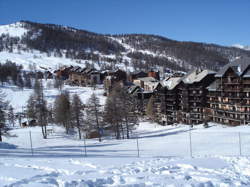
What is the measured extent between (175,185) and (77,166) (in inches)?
268

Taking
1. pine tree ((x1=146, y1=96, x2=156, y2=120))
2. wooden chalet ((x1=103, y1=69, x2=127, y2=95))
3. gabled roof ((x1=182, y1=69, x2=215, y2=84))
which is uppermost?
wooden chalet ((x1=103, y1=69, x2=127, y2=95))

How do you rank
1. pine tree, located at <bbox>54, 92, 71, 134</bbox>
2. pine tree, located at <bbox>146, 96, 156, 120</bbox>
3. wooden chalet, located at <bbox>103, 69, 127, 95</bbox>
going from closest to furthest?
pine tree, located at <bbox>54, 92, 71, 134</bbox> → pine tree, located at <bbox>146, 96, 156, 120</bbox> → wooden chalet, located at <bbox>103, 69, 127, 95</bbox>

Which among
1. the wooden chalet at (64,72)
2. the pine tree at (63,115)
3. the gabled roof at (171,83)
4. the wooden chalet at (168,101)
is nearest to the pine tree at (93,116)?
the pine tree at (63,115)

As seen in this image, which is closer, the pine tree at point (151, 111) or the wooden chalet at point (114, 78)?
the pine tree at point (151, 111)

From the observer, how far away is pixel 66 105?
57.2 metres

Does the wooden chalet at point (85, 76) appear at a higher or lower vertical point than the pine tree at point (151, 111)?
higher

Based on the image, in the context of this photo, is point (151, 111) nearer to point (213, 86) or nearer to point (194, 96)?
point (194, 96)

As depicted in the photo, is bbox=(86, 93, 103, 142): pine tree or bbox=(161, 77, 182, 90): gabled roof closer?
bbox=(86, 93, 103, 142): pine tree

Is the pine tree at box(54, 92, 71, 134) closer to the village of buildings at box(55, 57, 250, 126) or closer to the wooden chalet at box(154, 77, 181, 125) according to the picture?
the wooden chalet at box(154, 77, 181, 125)

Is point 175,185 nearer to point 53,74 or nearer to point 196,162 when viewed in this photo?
point 196,162

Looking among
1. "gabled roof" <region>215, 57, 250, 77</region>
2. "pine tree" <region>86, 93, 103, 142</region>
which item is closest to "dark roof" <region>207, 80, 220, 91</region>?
"gabled roof" <region>215, 57, 250, 77</region>

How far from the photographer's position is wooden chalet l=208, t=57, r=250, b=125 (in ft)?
158

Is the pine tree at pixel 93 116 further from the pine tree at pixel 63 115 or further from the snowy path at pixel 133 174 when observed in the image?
the snowy path at pixel 133 174

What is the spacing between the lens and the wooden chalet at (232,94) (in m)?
48.2
